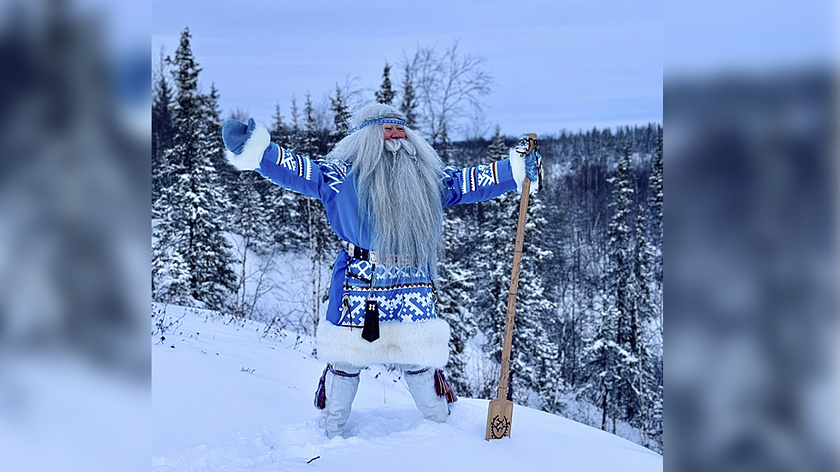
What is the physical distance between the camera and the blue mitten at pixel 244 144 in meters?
3.11

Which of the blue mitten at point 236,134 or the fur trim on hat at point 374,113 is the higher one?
the fur trim on hat at point 374,113

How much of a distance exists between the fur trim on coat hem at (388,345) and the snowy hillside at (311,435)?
0.38 meters

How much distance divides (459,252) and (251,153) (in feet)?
37.8

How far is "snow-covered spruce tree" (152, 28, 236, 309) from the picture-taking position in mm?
15438

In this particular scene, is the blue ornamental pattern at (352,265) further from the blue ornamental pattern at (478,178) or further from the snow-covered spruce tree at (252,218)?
the snow-covered spruce tree at (252,218)

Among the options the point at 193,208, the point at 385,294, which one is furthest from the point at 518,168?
the point at 193,208

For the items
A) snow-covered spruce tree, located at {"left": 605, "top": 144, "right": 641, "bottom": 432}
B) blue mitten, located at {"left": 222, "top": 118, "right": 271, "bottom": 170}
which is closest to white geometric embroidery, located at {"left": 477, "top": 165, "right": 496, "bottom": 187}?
blue mitten, located at {"left": 222, "top": 118, "right": 271, "bottom": 170}

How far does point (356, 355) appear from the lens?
3273 mm

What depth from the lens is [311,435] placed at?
3.25 m

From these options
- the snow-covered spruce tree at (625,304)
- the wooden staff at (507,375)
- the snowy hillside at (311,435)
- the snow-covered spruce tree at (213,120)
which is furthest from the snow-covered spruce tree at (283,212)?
the wooden staff at (507,375)
